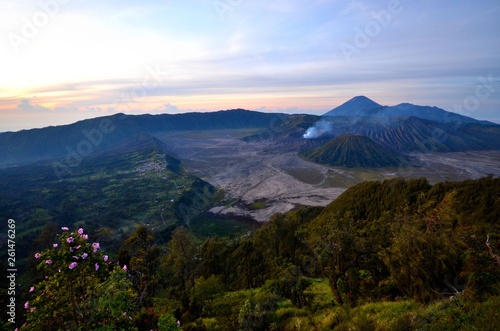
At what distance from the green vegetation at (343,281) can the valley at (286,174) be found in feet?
132

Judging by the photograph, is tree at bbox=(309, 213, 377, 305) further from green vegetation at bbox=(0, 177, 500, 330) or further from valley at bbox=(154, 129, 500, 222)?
valley at bbox=(154, 129, 500, 222)

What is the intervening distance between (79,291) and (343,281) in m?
12.9

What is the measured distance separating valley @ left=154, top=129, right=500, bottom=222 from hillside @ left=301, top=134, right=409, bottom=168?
674cm

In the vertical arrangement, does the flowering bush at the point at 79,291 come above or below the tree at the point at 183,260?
above

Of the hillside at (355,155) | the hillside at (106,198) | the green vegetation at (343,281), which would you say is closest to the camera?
the green vegetation at (343,281)

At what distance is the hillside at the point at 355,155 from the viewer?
127m

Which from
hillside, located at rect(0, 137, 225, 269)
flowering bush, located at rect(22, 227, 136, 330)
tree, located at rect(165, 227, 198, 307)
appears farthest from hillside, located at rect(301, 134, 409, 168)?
flowering bush, located at rect(22, 227, 136, 330)

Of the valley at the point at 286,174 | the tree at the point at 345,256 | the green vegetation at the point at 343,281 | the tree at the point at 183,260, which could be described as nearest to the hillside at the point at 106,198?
the valley at the point at 286,174

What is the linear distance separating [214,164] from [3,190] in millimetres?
81307

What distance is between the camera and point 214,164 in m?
140

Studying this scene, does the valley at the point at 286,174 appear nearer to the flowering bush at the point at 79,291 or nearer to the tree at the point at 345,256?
the tree at the point at 345,256

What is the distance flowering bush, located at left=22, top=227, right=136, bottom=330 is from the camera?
7.82 meters

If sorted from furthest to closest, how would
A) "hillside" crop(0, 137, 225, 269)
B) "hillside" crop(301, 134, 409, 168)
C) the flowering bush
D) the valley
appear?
"hillside" crop(301, 134, 409, 168) < the valley < "hillside" crop(0, 137, 225, 269) < the flowering bush

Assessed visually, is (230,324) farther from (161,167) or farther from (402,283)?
(161,167)
